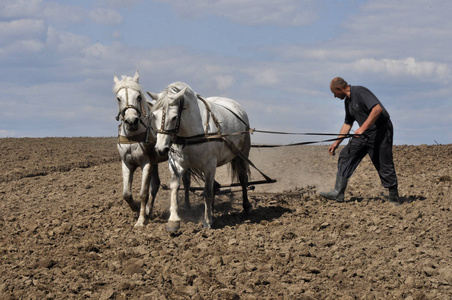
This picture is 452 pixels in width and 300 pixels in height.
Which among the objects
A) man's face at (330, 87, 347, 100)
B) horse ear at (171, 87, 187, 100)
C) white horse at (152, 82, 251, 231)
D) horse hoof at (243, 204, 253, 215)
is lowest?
horse hoof at (243, 204, 253, 215)

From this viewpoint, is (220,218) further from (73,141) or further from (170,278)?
(73,141)

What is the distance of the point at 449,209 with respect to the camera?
8336mm

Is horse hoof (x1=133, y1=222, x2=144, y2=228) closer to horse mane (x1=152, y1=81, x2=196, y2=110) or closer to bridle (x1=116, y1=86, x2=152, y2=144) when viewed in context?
bridle (x1=116, y1=86, x2=152, y2=144)

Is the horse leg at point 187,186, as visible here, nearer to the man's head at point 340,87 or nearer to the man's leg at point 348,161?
the man's leg at point 348,161

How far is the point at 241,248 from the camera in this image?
617 cm

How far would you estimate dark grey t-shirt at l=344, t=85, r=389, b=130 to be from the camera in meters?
8.24

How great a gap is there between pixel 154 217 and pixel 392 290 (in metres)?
4.46

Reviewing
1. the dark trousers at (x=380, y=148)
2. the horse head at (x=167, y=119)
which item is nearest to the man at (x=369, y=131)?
the dark trousers at (x=380, y=148)

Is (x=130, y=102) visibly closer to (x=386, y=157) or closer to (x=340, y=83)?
(x=340, y=83)

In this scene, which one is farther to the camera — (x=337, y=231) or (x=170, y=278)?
(x=337, y=231)

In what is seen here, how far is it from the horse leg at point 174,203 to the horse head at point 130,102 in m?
0.78

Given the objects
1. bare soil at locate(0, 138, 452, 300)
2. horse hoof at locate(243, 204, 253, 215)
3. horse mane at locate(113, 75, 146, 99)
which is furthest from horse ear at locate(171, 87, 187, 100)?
horse hoof at locate(243, 204, 253, 215)

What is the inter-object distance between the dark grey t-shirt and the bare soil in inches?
54.3

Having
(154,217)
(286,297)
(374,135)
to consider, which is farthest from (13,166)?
(286,297)
